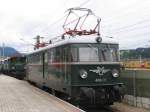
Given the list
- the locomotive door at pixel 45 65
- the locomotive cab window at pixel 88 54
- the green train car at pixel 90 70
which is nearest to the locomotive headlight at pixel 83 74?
the green train car at pixel 90 70

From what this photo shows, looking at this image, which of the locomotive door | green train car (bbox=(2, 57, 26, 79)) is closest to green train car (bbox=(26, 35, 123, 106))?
the locomotive door

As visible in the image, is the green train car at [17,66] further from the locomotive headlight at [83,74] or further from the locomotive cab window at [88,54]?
the locomotive headlight at [83,74]

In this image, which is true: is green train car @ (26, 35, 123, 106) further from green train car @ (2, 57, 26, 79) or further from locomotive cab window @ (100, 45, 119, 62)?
green train car @ (2, 57, 26, 79)

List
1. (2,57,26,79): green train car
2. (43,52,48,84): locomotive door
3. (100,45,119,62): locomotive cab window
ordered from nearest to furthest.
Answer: (100,45,119,62): locomotive cab window → (43,52,48,84): locomotive door → (2,57,26,79): green train car

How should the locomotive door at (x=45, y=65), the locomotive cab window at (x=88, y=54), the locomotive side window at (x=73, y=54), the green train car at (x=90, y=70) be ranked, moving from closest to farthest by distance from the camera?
the green train car at (x=90, y=70)
the locomotive side window at (x=73, y=54)
the locomotive cab window at (x=88, y=54)
the locomotive door at (x=45, y=65)

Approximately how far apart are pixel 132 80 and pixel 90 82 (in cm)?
304

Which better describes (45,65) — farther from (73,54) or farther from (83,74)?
(83,74)

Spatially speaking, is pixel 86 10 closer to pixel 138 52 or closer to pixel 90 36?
pixel 90 36

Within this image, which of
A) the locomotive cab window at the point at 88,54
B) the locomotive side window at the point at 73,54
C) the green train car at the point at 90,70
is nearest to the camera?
the green train car at the point at 90,70

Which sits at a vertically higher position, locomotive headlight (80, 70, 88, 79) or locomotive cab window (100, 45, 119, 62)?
locomotive cab window (100, 45, 119, 62)

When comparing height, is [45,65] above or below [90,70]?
above

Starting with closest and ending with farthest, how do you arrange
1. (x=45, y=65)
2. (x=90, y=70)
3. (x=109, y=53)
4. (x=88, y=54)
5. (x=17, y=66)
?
(x=90, y=70) < (x=88, y=54) < (x=109, y=53) < (x=45, y=65) < (x=17, y=66)

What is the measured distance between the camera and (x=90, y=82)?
1563 cm

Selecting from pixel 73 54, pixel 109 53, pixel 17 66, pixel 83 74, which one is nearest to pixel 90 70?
pixel 83 74
